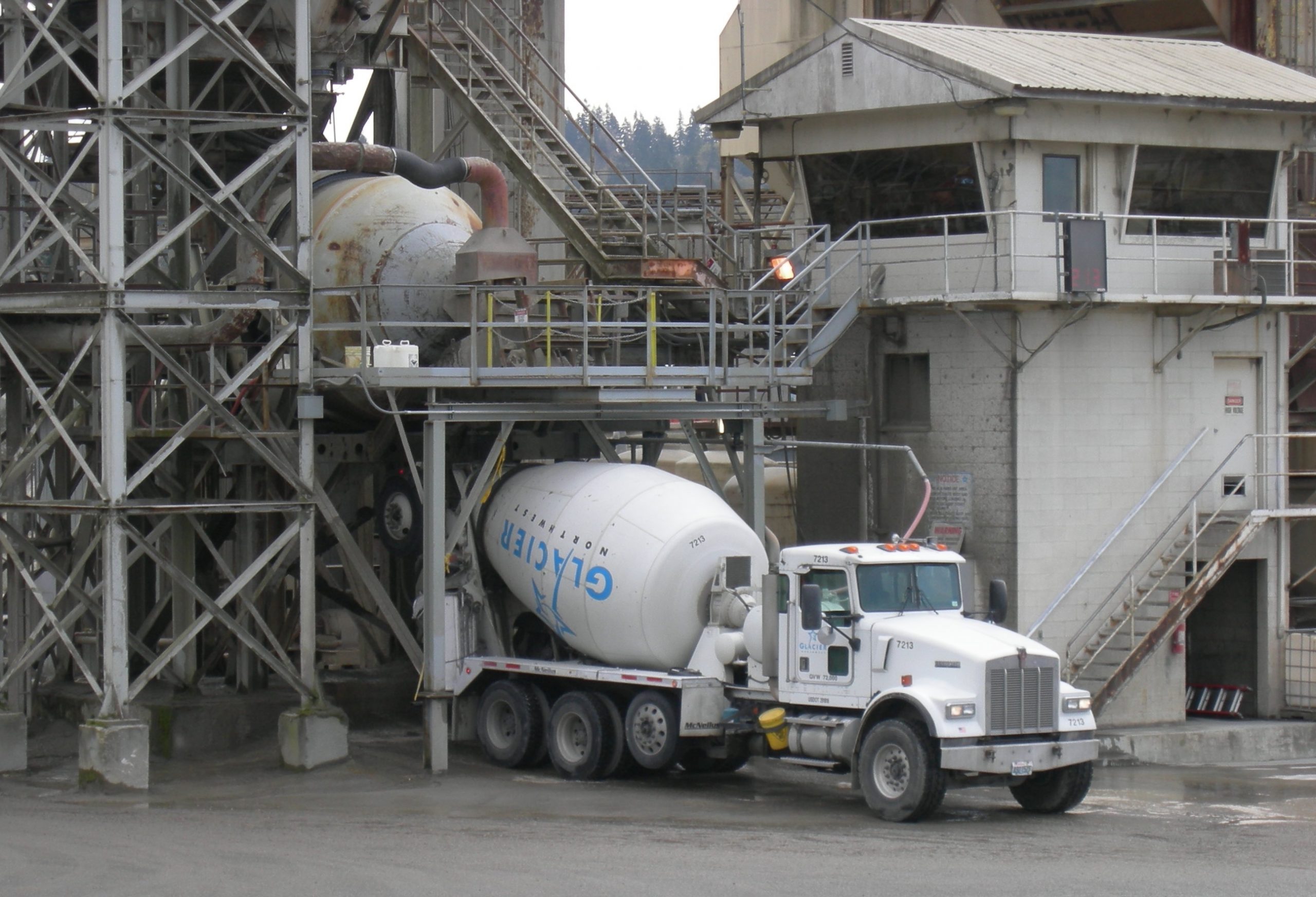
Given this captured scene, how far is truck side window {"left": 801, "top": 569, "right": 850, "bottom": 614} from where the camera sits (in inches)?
770

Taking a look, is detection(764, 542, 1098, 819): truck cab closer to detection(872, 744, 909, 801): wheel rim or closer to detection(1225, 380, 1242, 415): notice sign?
detection(872, 744, 909, 801): wheel rim

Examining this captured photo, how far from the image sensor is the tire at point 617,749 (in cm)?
2162

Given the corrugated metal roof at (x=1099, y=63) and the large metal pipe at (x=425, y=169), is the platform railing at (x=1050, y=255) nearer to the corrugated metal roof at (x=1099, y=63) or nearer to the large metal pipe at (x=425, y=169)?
the corrugated metal roof at (x=1099, y=63)

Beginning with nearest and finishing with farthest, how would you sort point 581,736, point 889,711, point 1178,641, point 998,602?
point 889,711
point 998,602
point 581,736
point 1178,641

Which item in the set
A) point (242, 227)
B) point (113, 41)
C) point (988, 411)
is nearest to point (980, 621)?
point (988, 411)

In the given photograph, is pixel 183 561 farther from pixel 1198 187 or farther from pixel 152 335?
pixel 1198 187

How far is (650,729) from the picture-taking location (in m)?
21.3

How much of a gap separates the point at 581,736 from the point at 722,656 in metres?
2.17

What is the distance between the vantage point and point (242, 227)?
71.8 feet

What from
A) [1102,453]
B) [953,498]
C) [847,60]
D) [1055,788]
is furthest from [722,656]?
[847,60]

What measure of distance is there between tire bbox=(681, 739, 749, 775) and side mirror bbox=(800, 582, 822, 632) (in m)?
2.77

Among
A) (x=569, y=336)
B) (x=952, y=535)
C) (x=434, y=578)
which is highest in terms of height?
(x=569, y=336)

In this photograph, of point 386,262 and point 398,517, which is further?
point 386,262

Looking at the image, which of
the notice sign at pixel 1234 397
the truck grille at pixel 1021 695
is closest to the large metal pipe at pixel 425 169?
the truck grille at pixel 1021 695
